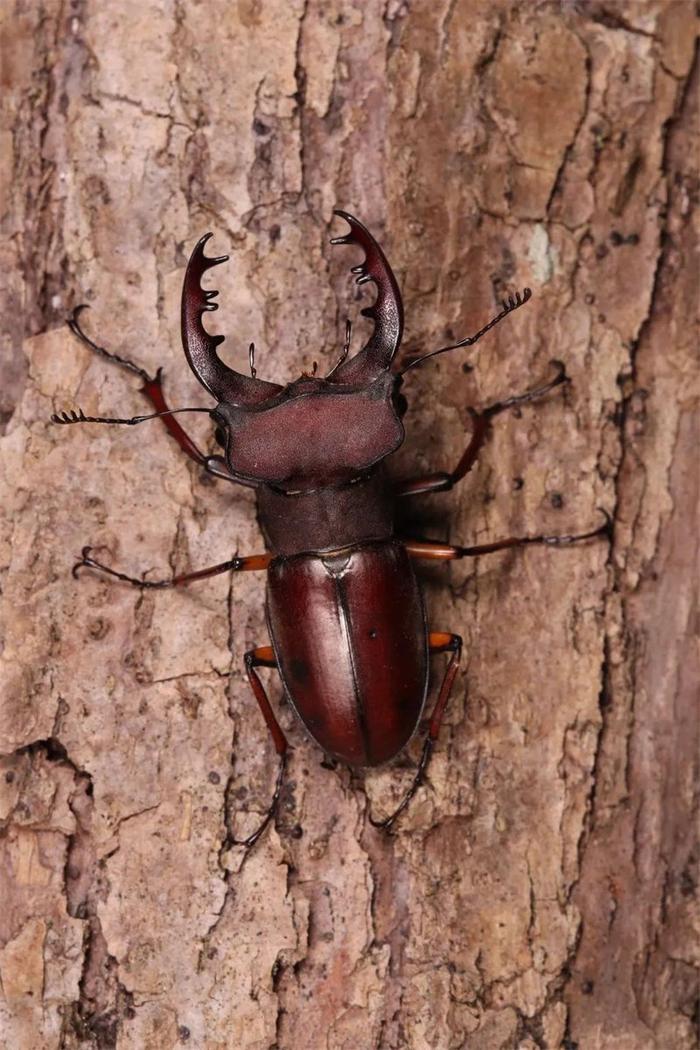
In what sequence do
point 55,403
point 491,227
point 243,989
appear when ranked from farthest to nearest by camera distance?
point 491,227, point 55,403, point 243,989

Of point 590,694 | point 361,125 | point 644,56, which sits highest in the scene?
point 644,56

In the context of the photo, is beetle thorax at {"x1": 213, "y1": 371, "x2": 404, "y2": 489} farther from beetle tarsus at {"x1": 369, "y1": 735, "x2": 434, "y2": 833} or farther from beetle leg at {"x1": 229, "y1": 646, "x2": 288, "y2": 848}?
beetle tarsus at {"x1": 369, "y1": 735, "x2": 434, "y2": 833}

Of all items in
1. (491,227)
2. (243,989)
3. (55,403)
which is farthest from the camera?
(491,227)

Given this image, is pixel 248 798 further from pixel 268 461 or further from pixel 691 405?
pixel 691 405

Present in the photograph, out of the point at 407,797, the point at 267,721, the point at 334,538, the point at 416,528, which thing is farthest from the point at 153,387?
Result: the point at 407,797

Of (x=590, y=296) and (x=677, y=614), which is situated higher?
(x=590, y=296)

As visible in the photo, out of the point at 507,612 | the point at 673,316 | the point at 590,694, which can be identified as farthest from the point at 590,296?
the point at 590,694

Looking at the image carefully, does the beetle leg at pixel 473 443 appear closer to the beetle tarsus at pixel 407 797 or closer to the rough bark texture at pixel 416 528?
the rough bark texture at pixel 416 528

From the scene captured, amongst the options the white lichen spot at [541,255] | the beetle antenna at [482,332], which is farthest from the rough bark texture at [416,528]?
the beetle antenna at [482,332]
